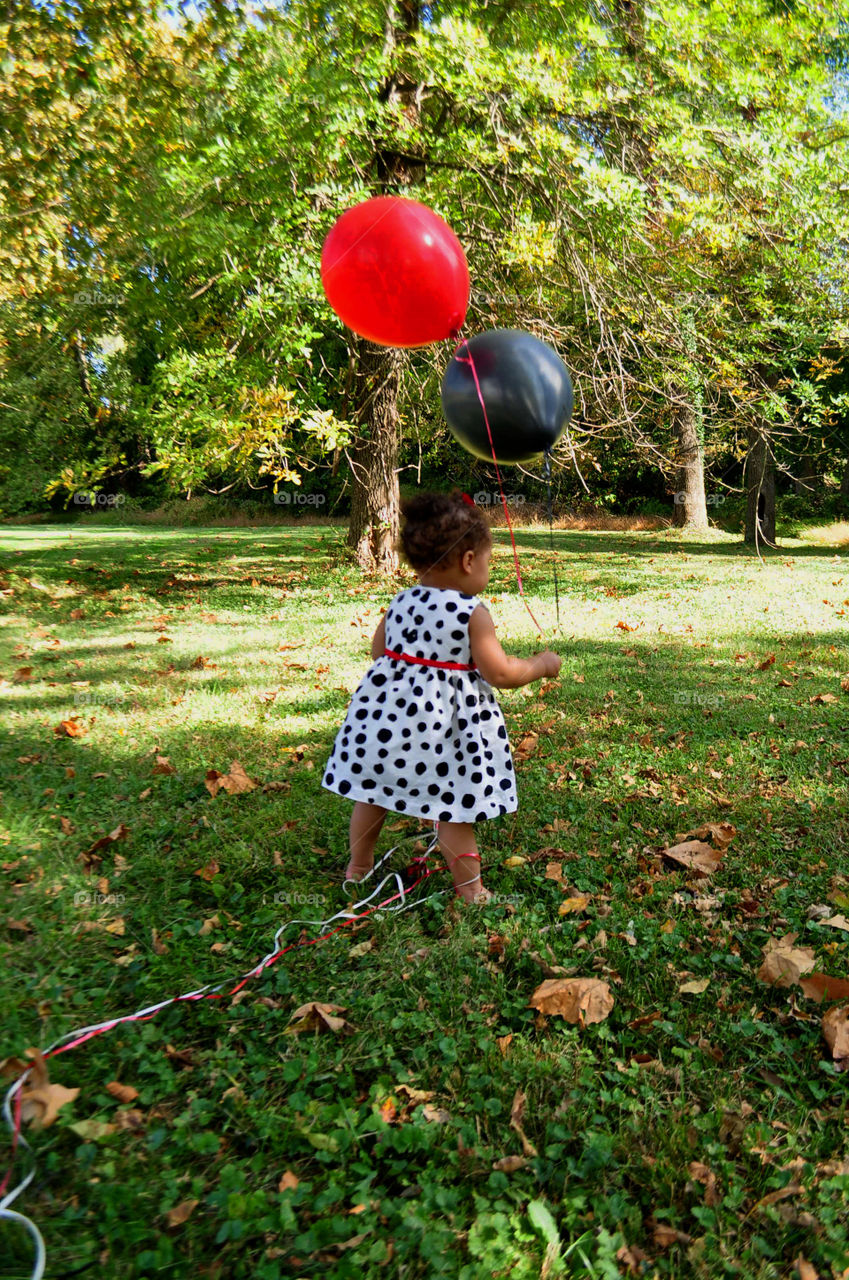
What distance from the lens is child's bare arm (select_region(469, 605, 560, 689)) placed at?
2988mm

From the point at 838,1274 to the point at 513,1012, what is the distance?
1.04 m

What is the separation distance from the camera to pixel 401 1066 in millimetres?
2291

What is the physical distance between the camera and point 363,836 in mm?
3238

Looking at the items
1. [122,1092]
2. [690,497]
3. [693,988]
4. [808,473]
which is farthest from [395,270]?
[808,473]

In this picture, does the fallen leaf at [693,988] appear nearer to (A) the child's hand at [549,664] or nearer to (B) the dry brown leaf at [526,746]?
(A) the child's hand at [549,664]

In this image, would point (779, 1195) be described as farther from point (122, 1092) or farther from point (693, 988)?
point (122, 1092)

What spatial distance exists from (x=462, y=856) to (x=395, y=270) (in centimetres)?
229

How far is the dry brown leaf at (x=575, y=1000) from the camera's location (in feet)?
8.26

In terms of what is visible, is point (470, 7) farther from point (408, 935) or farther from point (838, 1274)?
point (838, 1274)

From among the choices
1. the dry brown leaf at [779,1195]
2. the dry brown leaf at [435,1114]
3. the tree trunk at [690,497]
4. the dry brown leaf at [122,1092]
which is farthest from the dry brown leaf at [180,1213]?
the tree trunk at [690,497]

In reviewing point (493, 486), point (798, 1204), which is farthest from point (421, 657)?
point (493, 486)

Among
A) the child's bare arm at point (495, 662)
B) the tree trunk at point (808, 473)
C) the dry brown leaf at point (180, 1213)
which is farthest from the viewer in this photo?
the tree trunk at point (808, 473)

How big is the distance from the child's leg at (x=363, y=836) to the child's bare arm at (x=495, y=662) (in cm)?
70

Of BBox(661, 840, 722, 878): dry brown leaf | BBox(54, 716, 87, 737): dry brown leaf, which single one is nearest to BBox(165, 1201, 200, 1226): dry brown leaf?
BBox(661, 840, 722, 878): dry brown leaf
